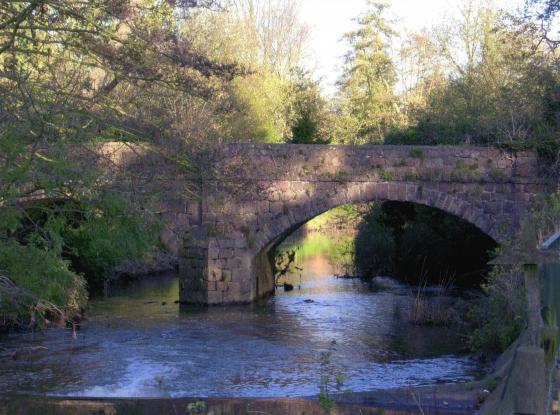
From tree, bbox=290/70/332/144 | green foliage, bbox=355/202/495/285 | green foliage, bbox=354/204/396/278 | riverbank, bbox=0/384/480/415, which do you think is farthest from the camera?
tree, bbox=290/70/332/144

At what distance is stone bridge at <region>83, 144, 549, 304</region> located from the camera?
15.4 meters

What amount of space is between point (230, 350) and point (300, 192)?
454cm

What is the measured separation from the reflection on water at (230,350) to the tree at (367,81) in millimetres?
14678

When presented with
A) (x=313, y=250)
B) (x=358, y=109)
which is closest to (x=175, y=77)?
(x=313, y=250)

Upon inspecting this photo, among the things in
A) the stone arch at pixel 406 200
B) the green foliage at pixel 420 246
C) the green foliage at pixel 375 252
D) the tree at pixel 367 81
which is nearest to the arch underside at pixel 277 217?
the stone arch at pixel 406 200

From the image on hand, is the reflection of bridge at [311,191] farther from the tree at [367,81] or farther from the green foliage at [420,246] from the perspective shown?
the tree at [367,81]

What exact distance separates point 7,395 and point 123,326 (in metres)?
4.93

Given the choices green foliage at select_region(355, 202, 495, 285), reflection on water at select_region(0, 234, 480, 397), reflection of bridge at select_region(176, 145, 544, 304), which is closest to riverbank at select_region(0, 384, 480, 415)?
reflection on water at select_region(0, 234, 480, 397)

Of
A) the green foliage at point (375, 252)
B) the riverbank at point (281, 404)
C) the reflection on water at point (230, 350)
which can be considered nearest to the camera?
the riverbank at point (281, 404)

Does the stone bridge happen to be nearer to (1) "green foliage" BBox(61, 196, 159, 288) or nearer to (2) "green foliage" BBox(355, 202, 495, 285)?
(2) "green foliage" BBox(355, 202, 495, 285)

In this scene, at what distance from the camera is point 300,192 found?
15898 millimetres

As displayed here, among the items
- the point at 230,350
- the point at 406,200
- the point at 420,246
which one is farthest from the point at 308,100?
the point at 230,350

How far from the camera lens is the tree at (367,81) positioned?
103 ft

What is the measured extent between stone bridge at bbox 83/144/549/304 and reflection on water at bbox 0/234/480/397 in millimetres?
944
